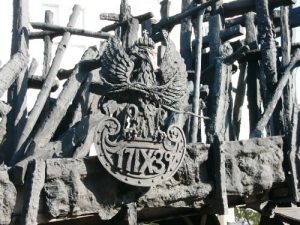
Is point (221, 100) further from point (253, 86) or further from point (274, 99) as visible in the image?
point (253, 86)

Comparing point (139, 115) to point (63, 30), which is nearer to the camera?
point (139, 115)

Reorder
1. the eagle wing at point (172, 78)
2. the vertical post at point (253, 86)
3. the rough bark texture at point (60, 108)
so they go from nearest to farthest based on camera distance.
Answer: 1. the eagle wing at point (172, 78)
2. the rough bark texture at point (60, 108)
3. the vertical post at point (253, 86)

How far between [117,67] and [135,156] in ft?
2.26

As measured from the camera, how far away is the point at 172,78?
516cm

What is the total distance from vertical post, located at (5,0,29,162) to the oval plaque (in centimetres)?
133

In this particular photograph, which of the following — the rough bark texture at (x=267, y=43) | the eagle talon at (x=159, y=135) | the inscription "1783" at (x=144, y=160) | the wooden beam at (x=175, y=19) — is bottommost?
the inscription "1783" at (x=144, y=160)

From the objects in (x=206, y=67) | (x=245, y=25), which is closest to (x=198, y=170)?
(x=206, y=67)

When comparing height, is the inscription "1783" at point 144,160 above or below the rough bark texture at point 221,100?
below

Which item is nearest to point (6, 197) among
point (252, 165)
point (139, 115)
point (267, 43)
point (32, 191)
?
point (32, 191)

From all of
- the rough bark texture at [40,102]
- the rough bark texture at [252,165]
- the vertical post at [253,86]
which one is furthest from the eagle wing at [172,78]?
the vertical post at [253,86]

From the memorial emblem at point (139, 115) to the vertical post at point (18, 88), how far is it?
4.14ft

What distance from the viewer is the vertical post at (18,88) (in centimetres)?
A: 592

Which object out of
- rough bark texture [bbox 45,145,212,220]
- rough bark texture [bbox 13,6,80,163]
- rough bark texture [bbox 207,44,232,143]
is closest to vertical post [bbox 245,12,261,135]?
rough bark texture [bbox 207,44,232,143]

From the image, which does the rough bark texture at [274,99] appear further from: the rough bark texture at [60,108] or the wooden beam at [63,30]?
the wooden beam at [63,30]
